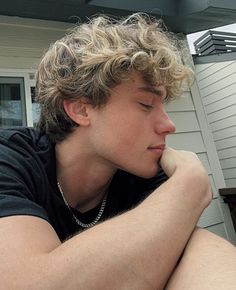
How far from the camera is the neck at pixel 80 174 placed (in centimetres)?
137

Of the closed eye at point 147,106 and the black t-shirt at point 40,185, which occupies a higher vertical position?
the closed eye at point 147,106

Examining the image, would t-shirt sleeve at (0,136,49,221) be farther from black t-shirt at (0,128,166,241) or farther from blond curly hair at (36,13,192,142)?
blond curly hair at (36,13,192,142)

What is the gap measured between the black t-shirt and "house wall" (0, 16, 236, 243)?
155 centimetres

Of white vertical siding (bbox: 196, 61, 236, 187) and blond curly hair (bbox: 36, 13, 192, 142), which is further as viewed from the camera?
white vertical siding (bbox: 196, 61, 236, 187)

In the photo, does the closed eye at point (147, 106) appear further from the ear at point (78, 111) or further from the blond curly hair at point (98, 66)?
the ear at point (78, 111)

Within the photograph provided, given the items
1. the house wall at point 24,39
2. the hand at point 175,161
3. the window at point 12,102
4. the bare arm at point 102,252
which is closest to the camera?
the bare arm at point 102,252

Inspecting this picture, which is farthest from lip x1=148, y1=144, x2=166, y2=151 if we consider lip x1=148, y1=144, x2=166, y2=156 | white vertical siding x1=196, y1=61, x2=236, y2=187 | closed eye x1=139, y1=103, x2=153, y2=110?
white vertical siding x1=196, y1=61, x2=236, y2=187

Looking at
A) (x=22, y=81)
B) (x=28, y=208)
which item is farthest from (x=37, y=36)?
(x=28, y=208)

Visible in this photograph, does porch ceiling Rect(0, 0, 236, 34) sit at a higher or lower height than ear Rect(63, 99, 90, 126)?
higher

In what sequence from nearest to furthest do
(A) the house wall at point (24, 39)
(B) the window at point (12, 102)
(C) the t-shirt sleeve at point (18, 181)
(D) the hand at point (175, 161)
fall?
(C) the t-shirt sleeve at point (18, 181)
(D) the hand at point (175, 161)
(B) the window at point (12, 102)
(A) the house wall at point (24, 39)

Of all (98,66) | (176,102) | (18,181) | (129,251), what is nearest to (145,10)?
(176,102)

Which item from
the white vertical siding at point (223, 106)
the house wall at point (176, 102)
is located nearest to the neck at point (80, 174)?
the house wall at point (176, 102)

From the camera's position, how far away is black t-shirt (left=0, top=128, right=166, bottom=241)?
37.4 inches

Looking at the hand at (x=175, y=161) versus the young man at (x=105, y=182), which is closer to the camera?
the young man at (x=105, y=182)
